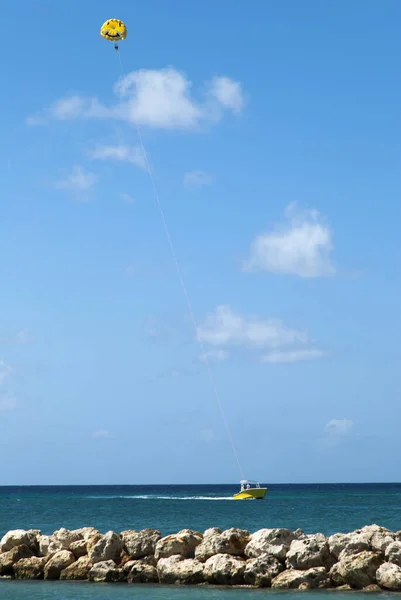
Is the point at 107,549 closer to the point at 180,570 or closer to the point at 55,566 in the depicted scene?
the point at 55,566

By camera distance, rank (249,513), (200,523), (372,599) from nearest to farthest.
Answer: (372,599) < (200,523) < (249,513)

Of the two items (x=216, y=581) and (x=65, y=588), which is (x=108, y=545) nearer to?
(x=65, y=588)

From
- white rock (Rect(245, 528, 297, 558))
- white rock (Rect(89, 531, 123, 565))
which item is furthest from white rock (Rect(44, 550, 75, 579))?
white rock (Rect(245, 528, 297, 558))

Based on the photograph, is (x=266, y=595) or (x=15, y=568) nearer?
(x=266, y=595)

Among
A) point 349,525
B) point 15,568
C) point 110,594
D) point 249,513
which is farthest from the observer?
point 249,513

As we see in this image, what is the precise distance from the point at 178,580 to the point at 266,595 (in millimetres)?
2369

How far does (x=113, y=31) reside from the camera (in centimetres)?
2708

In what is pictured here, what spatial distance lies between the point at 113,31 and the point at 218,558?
1581 cm

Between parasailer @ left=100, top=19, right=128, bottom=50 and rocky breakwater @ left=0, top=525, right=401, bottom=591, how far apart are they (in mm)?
14245

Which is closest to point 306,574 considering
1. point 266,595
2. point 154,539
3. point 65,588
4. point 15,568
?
point 266,595

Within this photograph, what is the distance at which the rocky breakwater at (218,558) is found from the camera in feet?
58.2

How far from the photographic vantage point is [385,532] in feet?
63.1

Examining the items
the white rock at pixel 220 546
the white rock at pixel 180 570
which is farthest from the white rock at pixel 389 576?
the white rock at pixel 180 570

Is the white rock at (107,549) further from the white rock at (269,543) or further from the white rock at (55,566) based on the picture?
the white rock at (269,543)
